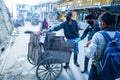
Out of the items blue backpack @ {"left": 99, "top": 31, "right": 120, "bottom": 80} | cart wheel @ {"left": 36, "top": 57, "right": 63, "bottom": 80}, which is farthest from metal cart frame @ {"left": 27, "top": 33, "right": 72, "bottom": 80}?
blue backpack @ {"left": 99, "top": 31, "right": 120, "bottom": 80}

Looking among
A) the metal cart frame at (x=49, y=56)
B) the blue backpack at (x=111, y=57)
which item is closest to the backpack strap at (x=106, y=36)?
the blue backpack at (x=111, y=57)

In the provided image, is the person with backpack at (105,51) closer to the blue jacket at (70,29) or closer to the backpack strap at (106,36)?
the backpack strap at (106,36)

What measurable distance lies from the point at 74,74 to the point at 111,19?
3.78 meters

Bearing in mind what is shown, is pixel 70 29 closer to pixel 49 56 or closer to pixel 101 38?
pixel 49 56

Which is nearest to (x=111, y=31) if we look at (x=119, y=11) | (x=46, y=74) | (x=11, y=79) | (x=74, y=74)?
(x=46, y=74)

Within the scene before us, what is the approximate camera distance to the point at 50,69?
19.2 ft

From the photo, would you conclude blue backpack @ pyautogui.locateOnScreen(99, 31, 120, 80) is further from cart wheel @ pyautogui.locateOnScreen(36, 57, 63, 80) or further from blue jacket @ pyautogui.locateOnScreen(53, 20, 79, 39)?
blue jacket @ pyautogui.locateOnScreen(53, 20, 79, 39)

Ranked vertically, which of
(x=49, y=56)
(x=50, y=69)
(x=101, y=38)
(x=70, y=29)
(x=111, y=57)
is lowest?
(x=50, y=69)

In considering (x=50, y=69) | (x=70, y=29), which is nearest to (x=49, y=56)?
(x=50, y=69)

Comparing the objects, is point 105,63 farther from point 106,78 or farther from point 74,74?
point 74,74

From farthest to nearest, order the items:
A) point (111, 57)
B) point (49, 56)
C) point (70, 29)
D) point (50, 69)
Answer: point (70, 29) < point (50, 69) < point (49, 56) < point (111, 57)

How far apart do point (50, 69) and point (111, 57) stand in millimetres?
3129

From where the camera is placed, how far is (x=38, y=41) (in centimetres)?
579

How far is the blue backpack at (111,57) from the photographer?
299 centimetres
